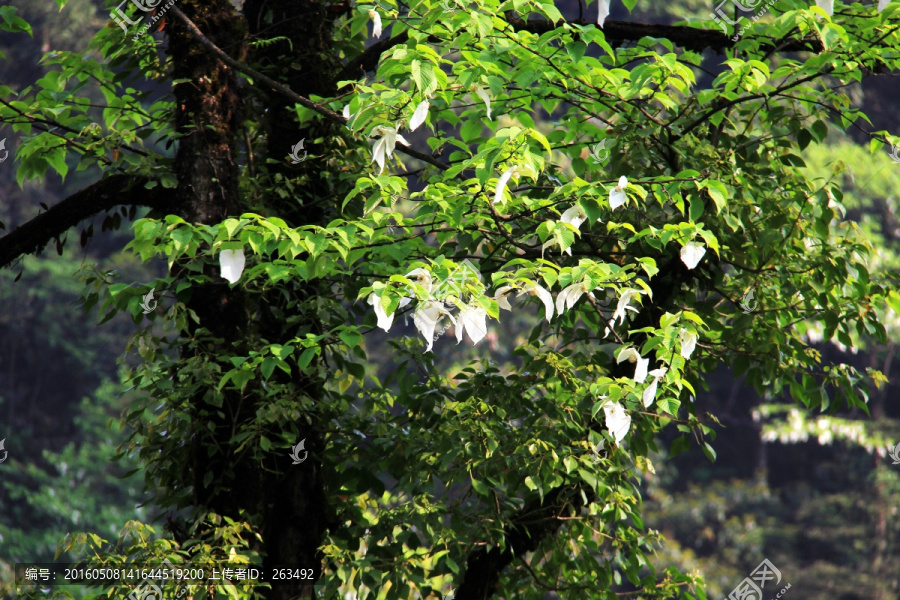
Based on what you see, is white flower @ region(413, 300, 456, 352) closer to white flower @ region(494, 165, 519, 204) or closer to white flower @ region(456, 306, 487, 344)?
white flower @ region(456, 306, 487, 344)

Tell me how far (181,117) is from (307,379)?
935 mm

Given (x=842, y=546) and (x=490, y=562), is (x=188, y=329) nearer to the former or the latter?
(x=490, y=562)

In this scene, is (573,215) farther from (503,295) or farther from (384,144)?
(384,144)

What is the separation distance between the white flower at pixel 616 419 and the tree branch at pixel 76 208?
1603 mm

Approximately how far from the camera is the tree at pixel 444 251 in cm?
242

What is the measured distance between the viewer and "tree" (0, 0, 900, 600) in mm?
2418

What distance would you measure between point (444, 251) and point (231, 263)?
938mm

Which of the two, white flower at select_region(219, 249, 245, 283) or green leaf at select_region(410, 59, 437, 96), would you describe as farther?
Answer: white flower at select_region(219, 249, 245, 283)

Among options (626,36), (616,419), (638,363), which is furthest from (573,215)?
(626,36)

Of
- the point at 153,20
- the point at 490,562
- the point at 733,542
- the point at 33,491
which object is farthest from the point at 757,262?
the point at 33,491

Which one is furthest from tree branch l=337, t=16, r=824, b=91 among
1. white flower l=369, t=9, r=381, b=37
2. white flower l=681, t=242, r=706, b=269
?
white flower l=681, t=242, r=706, b=269

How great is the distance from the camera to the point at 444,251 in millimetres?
2949

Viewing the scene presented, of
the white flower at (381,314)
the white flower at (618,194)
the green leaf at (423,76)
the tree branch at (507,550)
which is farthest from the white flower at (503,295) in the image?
the tree branch at (507,550)

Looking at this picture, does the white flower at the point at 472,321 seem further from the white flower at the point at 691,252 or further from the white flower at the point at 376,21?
the white flower at the point at 376,21
